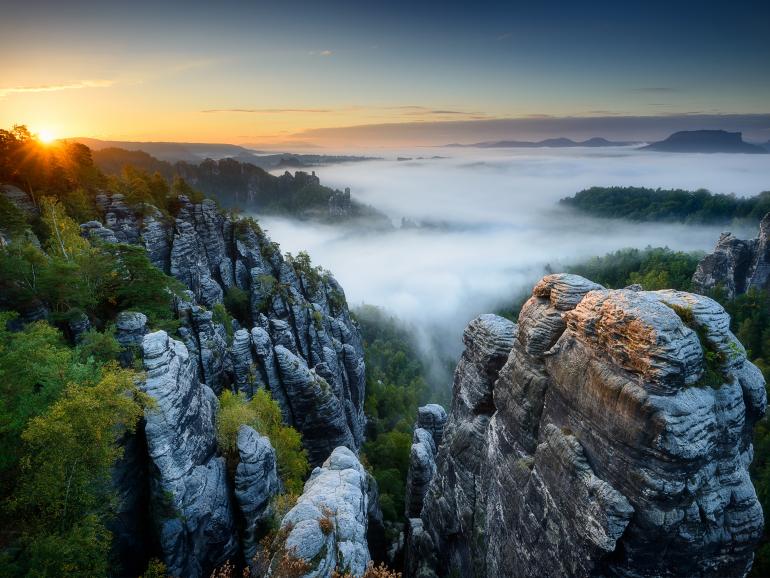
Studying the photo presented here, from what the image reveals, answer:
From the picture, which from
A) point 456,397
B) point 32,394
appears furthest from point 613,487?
point 32,394

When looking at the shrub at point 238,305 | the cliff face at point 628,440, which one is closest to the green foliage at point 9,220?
the shrub at point 238,305

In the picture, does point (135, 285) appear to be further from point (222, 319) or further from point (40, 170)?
point (40, 170)

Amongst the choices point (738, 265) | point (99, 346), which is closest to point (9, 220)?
point (99, 346)

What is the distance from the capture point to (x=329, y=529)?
1677 cm

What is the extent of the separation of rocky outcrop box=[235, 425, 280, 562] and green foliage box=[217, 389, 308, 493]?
3.03 feet

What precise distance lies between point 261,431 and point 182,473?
9973 mm

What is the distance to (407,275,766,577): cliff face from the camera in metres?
13.3

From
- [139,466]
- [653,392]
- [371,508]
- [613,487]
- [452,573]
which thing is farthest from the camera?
[371,508]

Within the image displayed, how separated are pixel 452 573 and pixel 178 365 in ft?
68.4

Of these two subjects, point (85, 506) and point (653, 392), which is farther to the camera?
point (85, 506)

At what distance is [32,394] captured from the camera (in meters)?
16.2

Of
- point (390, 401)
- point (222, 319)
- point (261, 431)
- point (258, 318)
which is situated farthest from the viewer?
point (390, 401)

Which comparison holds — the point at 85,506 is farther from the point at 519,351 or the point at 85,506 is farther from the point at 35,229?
the point at 35,229

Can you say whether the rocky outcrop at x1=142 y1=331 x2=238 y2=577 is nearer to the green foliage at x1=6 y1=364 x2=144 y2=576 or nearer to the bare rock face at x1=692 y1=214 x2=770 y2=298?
the green foliage at x1=6 y1=364 x2=144 y2=576
